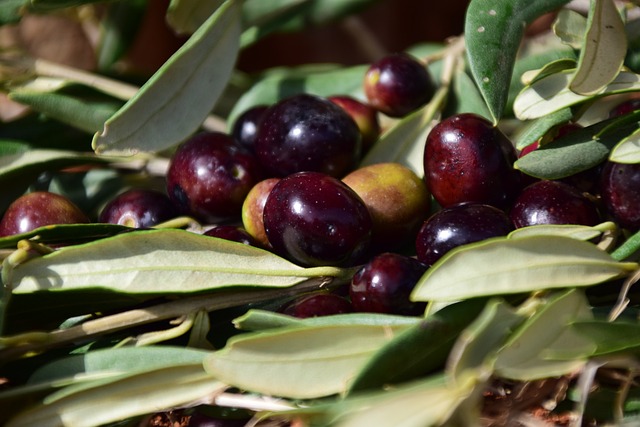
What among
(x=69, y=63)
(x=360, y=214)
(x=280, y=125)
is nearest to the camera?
(x=360, y=214)

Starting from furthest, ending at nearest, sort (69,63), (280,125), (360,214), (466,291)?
(69,63)
(280,125)
(360,214)
(466,291)

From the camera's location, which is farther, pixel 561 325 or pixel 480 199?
pixel 480 199

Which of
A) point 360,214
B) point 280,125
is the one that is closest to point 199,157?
point 280,125

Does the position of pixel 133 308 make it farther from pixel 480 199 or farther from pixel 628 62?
pixel 628 62

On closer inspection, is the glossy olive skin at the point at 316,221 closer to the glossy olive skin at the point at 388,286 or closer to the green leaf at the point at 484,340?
the glossy olive skin at the point at 388,286

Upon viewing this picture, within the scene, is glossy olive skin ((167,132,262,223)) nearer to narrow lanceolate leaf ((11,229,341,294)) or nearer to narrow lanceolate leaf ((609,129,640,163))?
narrow lanceolate leaf ((11,229,341,294))

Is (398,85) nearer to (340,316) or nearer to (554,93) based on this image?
(554,93)

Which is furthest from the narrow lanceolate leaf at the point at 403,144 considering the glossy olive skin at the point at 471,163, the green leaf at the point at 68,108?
the green leaf at the point at 68,108
